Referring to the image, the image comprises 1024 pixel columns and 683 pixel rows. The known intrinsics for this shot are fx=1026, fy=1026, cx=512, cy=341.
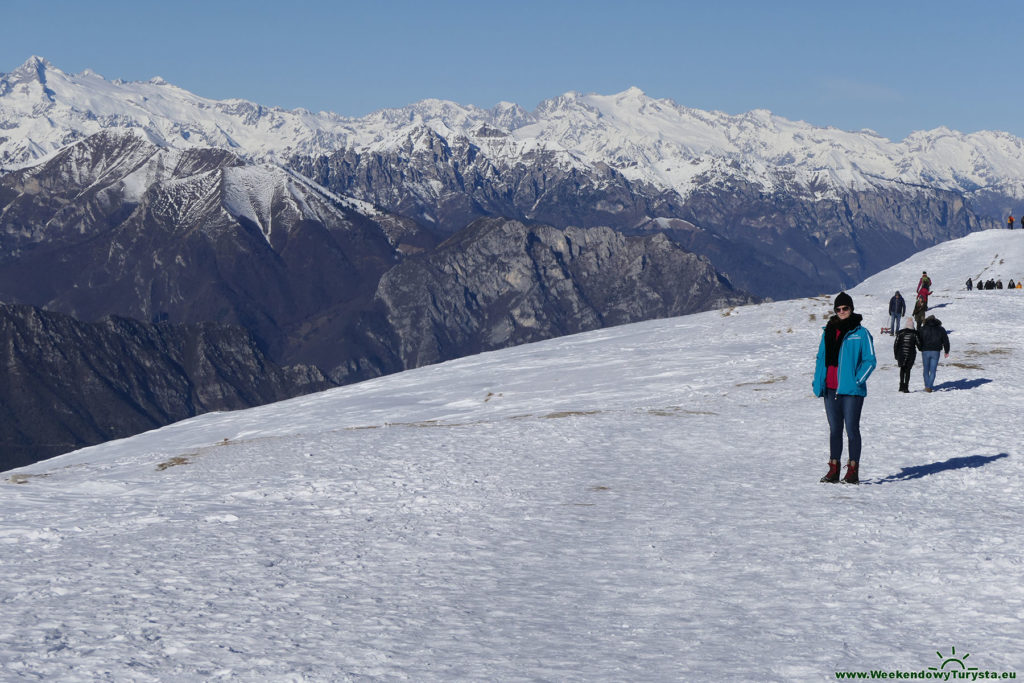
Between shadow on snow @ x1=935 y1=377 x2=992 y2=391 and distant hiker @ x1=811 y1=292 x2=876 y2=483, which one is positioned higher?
distant hiker @ x1=811 y1=292 x2=876 y2=483

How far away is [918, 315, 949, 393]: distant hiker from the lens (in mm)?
30641

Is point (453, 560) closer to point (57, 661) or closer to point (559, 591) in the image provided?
point (559, 591)

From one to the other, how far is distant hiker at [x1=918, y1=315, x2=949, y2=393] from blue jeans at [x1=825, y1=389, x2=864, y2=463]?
1379 cm

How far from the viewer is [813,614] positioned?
11.5m

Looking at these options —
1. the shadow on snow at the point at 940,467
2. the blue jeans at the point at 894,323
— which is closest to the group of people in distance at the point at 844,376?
the shadow on snow at the point at 940,467

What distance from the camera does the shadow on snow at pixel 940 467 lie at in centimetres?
1933

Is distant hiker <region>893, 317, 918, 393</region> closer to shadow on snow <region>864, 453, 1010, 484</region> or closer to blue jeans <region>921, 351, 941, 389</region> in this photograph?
blue jeans <region>921, 351, 941, 389</region>

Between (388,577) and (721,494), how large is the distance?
23.8ft

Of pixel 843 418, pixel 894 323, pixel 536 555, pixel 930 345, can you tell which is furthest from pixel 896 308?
pixel 536 555

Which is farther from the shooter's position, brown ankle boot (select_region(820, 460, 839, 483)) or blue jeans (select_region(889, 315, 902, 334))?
blue jeans (select_region(889, 315, 902, 334))

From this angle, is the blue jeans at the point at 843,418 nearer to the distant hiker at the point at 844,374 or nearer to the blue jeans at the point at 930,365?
the distant hiker at the point at 844,374

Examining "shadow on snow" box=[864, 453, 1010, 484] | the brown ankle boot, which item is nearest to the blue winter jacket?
the brown ankle boot

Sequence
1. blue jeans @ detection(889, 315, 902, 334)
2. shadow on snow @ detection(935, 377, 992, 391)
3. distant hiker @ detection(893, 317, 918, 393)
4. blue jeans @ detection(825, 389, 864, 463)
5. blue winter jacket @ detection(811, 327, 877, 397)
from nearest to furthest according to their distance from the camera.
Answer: blue winter jacket @ detection(811, 327, 877, 397) < blue jeans @ detection(825, 389, 864, 463) < distant hiker @ detection(893, 317, 918, 393) < shadow on snow @ detection(935, 377, 992, 391) < blue jeans @ detection(889, 315, 902, 334)

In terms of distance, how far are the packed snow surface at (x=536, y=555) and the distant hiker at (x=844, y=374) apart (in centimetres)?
86
